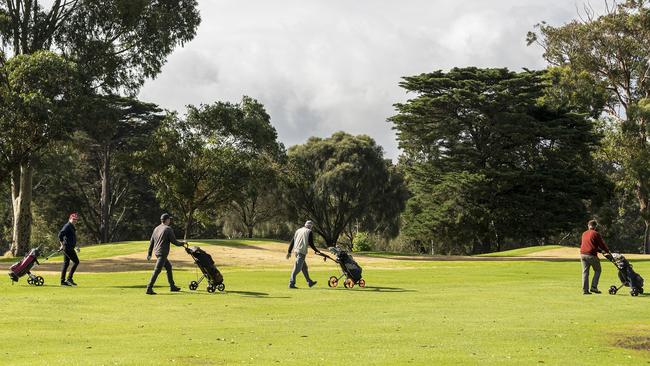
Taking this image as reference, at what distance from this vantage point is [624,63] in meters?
68.8

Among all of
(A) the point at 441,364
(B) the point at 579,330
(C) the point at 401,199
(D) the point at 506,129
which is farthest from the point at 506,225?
(A) the point at 441,364

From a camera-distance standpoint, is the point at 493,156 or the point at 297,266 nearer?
the point at 297,266

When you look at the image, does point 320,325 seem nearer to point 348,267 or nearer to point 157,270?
point 157,270

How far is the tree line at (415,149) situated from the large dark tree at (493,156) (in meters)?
0.13

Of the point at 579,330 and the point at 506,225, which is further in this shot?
the point at 506,225

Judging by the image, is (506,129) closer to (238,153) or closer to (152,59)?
(238,153)

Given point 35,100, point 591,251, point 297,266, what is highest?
point 35,100

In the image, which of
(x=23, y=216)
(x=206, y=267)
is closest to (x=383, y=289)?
(x=206, y=267)

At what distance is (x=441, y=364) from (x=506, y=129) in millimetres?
54986

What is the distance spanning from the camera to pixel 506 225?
64.9 meters

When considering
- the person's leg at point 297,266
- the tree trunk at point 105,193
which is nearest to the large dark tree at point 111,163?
the tree trunk at point 105,193

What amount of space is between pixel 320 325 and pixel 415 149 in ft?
179

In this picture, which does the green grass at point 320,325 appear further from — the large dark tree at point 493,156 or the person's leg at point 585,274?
the large dark tree at point 493,156

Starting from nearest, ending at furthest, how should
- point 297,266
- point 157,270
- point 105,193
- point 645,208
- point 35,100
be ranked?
1. point 157,270
2. point 297,266
3. point 35,100
4. point 645,208
5. point 105,193
